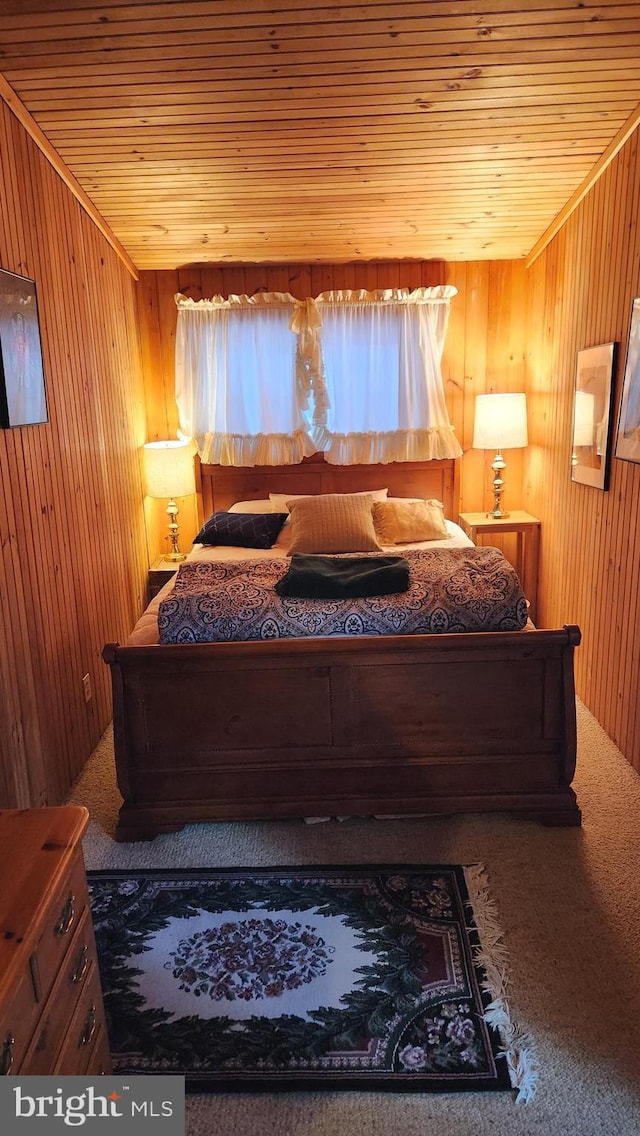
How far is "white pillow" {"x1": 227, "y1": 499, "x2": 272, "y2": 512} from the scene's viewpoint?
14.2ft

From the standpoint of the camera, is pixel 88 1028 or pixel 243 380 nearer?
pixel 88 1028

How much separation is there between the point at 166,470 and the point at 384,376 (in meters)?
1.38

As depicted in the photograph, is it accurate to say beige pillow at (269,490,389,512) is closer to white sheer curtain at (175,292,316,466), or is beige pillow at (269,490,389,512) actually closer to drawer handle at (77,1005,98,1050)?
white sheer curtain at (175,292,316,466)

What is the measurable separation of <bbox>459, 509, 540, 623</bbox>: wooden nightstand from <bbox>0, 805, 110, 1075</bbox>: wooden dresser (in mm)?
3202

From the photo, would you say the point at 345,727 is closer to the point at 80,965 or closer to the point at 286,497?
the point at 80,965

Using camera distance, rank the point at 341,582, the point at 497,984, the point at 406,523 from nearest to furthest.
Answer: the point at 497,984, the point at 341,582, the point at 406,523

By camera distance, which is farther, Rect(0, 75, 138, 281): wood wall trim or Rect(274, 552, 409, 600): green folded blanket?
Rect(274, 552, 409, 600): green folded blanket

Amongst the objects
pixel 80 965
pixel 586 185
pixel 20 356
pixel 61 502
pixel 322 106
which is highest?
pixel 322 106

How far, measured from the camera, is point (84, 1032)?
1.28 metres

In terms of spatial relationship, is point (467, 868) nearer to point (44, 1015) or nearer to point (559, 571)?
point (44, 1015)

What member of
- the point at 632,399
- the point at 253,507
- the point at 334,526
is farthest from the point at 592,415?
the point at 253,507

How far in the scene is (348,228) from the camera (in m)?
3.85

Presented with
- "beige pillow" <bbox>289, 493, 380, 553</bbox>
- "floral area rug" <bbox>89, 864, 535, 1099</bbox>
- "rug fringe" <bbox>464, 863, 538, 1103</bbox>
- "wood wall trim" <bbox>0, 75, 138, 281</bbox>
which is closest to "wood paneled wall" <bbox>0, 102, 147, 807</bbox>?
"wood wall trim" <bbox>0, 75, 138, 281</bbox>

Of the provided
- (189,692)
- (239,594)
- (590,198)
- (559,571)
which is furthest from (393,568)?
(590,198)
